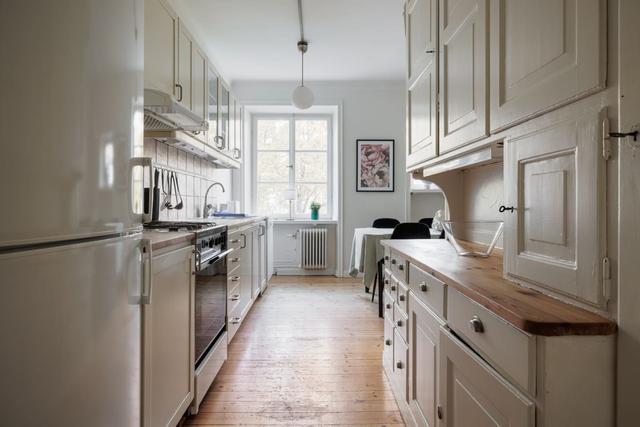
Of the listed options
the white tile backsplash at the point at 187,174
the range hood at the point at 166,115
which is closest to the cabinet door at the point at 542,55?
the range hood at the point at 166,115

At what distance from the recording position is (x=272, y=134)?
537cm

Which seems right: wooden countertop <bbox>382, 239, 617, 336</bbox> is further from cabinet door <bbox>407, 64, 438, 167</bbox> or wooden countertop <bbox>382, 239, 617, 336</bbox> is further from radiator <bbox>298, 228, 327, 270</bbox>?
radiator <bbox>298, 228, 327, 270</bbox>

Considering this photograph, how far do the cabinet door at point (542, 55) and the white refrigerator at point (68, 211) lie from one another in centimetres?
112

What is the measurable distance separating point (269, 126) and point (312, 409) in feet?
14.2

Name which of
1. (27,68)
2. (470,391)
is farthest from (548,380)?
(27,68)

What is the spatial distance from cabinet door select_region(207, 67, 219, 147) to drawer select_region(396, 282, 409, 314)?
7.30ft

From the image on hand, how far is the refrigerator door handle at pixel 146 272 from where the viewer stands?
1152 millimetres

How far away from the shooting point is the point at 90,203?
87 centimetres

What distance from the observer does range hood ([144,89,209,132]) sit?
1.85 metres

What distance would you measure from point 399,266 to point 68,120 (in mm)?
1452

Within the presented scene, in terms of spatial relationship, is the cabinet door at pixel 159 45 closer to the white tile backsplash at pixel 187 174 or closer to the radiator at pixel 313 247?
the white tile backsplash at pixel 187 174

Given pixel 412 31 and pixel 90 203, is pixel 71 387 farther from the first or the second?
pixel 412 31


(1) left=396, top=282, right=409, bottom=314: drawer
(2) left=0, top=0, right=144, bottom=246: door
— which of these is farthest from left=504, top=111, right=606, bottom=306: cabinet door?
(2) left=0, top=0, right=144, bottom=246: door

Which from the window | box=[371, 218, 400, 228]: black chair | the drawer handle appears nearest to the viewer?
the drawer handle
